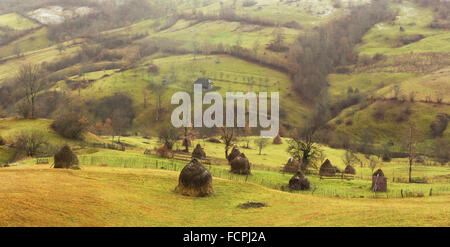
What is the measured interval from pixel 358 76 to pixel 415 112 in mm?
49002

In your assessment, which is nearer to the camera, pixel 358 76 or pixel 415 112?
pixel 415 112

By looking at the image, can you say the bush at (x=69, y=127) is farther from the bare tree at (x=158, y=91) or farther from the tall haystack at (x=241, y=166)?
the bare tree at (x=158, y=91)

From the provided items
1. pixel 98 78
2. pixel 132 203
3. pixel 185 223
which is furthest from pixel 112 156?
pixel 98 78

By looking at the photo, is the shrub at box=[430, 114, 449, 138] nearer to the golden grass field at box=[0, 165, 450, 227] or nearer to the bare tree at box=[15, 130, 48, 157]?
the golden grass field at box=[0, 165, 450, 227]

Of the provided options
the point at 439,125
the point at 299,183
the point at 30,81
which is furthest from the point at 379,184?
the point at 439,125

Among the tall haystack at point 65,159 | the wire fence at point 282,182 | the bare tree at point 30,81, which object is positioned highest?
the bare tree at point 30,81

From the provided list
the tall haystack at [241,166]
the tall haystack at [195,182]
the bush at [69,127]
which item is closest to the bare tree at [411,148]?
the tall haystack at [241,166]

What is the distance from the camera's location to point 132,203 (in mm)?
30422

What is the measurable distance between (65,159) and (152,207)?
18.5m

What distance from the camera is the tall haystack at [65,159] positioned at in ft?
144

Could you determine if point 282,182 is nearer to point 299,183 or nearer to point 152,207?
point 299,183

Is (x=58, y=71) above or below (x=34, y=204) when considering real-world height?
above

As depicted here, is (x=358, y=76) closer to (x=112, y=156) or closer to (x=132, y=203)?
(x=112, y=156)

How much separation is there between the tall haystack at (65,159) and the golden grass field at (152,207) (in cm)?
439
